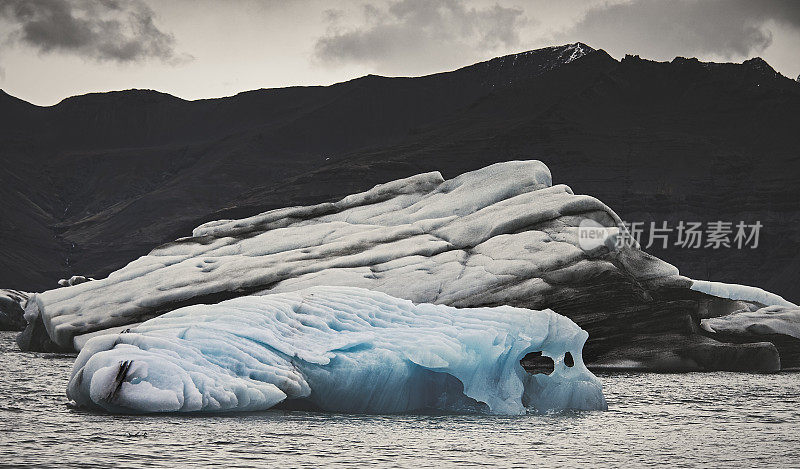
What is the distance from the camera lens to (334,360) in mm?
20359

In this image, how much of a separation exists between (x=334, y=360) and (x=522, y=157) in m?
94.7

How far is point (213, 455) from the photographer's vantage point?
15.8 metres

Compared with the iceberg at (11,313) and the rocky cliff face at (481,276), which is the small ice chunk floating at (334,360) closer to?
the rocky cliff face at (481,276)

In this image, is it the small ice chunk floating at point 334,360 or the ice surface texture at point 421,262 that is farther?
the ice surface texture at point 421,262

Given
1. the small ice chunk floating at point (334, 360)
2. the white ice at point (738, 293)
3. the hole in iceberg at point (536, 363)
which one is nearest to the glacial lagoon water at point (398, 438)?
the small ice chunk floating at point (334, 360)

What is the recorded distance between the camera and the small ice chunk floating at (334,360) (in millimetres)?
19078

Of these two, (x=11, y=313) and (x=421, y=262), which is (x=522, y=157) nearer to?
(x=11, y=313)

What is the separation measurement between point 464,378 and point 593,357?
14.2 meters

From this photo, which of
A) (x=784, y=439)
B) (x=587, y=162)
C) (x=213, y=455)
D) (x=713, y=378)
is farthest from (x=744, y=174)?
(x=213, y=455)

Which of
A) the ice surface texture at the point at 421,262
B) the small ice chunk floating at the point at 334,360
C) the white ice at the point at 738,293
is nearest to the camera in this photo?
the small ice chunk floating at the point at 334,360

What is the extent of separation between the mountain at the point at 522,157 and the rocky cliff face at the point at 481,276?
68602 mm

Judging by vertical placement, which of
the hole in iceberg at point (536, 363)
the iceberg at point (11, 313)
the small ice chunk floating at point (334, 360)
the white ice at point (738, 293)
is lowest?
the small ice chunk floating at point (334, 360)

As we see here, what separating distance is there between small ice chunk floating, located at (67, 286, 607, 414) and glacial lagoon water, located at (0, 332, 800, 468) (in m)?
0.48

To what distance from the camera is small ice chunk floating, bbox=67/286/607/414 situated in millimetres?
19078
